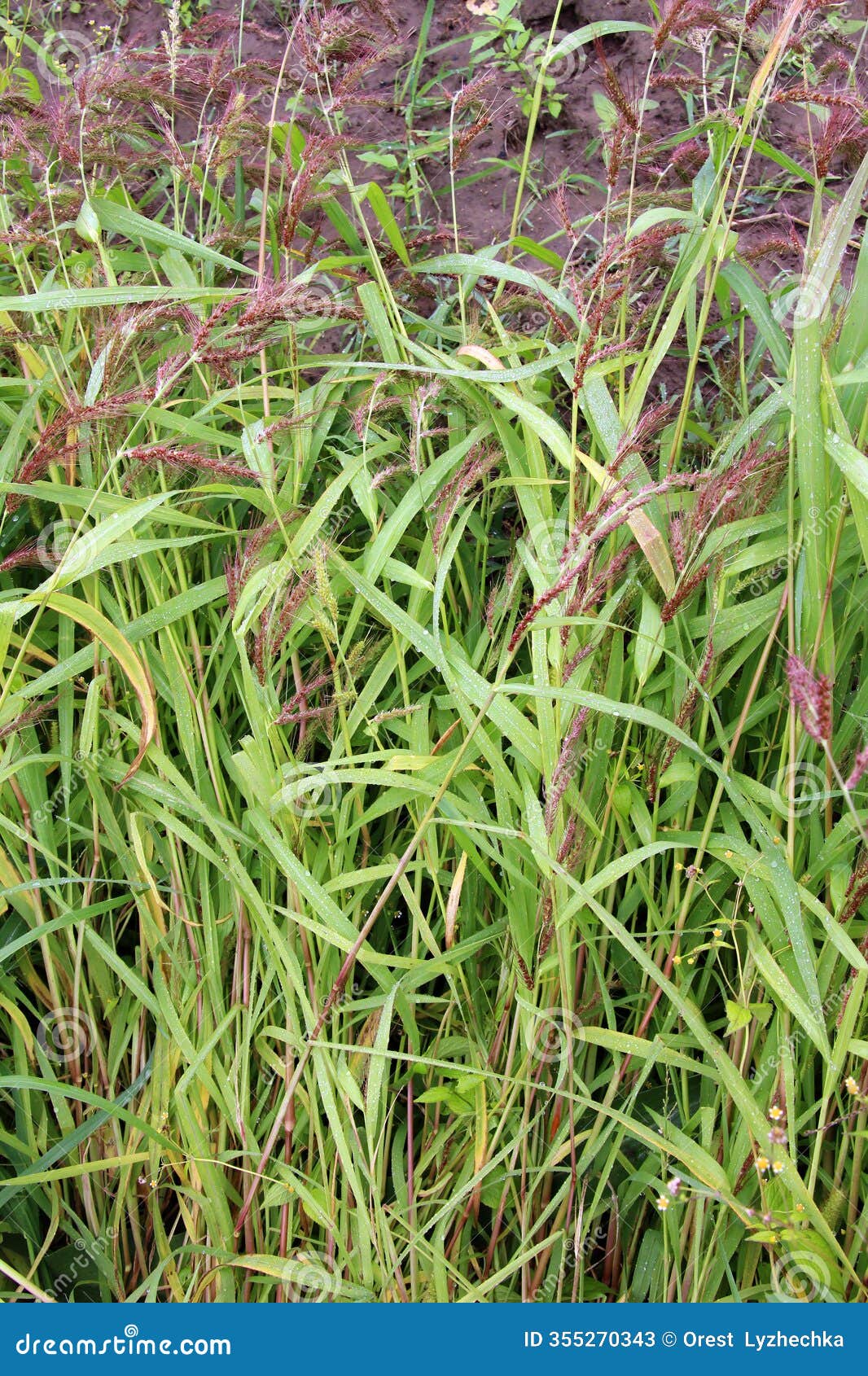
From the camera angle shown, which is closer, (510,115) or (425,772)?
(425,772)

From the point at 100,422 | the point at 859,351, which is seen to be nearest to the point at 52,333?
the point at 100,422

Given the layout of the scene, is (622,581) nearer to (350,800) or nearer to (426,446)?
(426,446)

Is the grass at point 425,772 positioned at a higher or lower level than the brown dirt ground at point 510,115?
lower

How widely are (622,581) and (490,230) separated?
3.24 ft

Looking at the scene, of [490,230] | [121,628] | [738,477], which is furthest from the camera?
[490,230]

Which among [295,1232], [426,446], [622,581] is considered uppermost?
[426,446]

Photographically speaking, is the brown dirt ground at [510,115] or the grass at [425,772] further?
the brown dirt ground at [510,115]

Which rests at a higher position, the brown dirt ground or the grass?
the brown dirt ground

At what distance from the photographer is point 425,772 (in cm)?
137

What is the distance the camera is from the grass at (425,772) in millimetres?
1307

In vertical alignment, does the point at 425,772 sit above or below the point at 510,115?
below

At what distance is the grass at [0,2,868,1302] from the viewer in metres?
1.31

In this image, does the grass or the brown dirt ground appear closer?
A: the grass

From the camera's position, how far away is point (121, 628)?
1511mm
